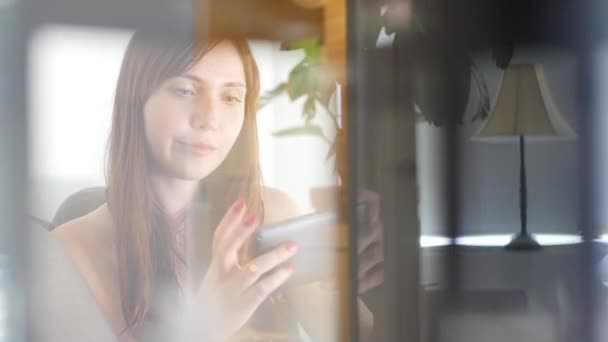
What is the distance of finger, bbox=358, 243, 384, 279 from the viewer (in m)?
1.28

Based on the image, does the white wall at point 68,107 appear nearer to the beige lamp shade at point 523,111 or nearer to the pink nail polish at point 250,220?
the pink nail polish at point 250,220

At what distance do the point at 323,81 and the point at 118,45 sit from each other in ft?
1.22

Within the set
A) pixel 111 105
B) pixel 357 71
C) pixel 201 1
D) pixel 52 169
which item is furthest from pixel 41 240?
pixel 357 71

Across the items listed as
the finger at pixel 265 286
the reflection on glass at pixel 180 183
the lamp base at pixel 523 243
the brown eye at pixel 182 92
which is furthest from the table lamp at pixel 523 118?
the brown eye at pixel 182 92

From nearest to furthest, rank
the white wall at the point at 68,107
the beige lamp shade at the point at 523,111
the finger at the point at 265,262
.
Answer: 1. the white wall at the point at 68,107
2. the finger at the point at 265,262
3. the beige lamp shade at the point at 523,111

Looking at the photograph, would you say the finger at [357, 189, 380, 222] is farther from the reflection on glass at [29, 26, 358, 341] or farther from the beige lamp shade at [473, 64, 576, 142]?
the beige lamp shade at [473, 64, 576, 142]

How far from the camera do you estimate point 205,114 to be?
1.20 metres

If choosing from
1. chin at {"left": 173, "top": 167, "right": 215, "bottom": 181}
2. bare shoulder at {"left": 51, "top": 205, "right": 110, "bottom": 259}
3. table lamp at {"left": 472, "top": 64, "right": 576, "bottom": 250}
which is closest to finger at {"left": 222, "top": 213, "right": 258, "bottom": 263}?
chin at {"left": 173, "top": 167, "right": 215, "bottom": 181}

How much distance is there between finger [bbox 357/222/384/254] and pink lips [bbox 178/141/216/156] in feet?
1.09

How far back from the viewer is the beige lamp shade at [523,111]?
134cm

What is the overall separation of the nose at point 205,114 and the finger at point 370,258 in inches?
14.8

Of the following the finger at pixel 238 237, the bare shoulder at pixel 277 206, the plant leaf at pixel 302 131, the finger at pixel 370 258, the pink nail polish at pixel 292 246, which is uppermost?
the plant leaf at pixel 302 131

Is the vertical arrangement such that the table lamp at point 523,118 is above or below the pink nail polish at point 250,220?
above

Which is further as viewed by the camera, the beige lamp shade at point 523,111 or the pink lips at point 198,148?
the beige lamp shade at point 523,111
